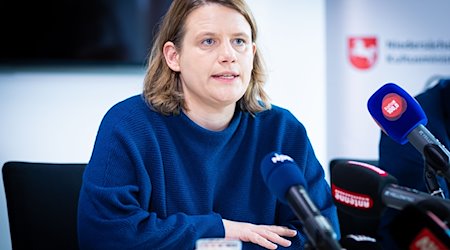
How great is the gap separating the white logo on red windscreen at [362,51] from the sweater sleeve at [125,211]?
106 inches

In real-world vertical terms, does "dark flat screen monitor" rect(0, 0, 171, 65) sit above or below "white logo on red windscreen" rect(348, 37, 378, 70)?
above

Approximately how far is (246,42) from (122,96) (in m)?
1.44

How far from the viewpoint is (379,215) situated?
97 centimetres

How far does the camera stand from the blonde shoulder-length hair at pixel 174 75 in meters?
1.69

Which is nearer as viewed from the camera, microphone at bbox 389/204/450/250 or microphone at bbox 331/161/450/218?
microphone at bbox 389/204/450/250

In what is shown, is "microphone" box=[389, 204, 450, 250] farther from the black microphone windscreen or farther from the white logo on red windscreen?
the white logo on red windscreen

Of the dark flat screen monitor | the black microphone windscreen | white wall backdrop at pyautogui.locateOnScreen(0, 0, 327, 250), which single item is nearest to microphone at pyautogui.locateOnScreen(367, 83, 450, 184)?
the black microphone windscreen

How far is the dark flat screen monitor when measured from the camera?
2.77 meters

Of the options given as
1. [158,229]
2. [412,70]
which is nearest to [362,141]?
[412,70]

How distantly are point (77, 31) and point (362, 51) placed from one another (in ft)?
6.74

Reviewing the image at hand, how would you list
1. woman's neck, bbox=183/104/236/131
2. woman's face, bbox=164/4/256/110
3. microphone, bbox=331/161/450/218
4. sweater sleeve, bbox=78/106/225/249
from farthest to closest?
1. woman's neck, bbox=183/104/236/131
2. woman's face, bbox=164/4/256/110
3. sweater sleeve, bbox=78/106/225/249
4. microphone, bbox=331/161/450/218

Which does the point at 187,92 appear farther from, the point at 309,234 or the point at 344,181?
the point at 309,234

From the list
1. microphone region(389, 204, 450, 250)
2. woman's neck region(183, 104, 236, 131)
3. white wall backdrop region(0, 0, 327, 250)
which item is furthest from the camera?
white wall backdrop region(0, 0, 327, 250)

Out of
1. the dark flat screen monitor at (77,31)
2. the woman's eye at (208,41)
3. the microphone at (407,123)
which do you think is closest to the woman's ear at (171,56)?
the woman's eye at (208,41)
